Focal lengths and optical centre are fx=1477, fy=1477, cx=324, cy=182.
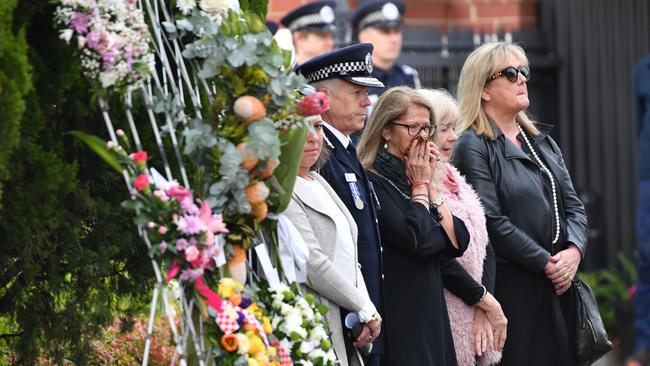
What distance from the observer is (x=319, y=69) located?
5.93 meters

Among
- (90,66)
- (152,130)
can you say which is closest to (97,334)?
(152,130)

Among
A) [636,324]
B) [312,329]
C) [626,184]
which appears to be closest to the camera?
[312,329]

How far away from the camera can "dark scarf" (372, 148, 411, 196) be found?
609cm

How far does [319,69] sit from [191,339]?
1.40 m

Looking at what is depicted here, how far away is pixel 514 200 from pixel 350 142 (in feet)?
3.52

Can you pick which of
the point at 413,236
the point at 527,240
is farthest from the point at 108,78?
the point at 527,240

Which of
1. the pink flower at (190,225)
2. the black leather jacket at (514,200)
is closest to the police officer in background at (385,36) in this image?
the black leather jacket at (514,200)

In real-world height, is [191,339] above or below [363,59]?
below

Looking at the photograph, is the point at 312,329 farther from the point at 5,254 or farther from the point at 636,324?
the point at 636,324

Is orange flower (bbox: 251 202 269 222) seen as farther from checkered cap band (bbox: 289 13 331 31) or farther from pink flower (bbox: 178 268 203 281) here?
checkered cap band (bbox: 289 13 331 31)

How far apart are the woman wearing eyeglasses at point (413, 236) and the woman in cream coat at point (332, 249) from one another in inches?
14.4

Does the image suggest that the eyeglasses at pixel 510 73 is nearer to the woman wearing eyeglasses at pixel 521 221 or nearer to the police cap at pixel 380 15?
the woman wearing eyeglasses at pixel 521 221

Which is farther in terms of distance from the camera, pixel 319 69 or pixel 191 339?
pixel 319 69

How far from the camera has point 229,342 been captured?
15.1 ft
